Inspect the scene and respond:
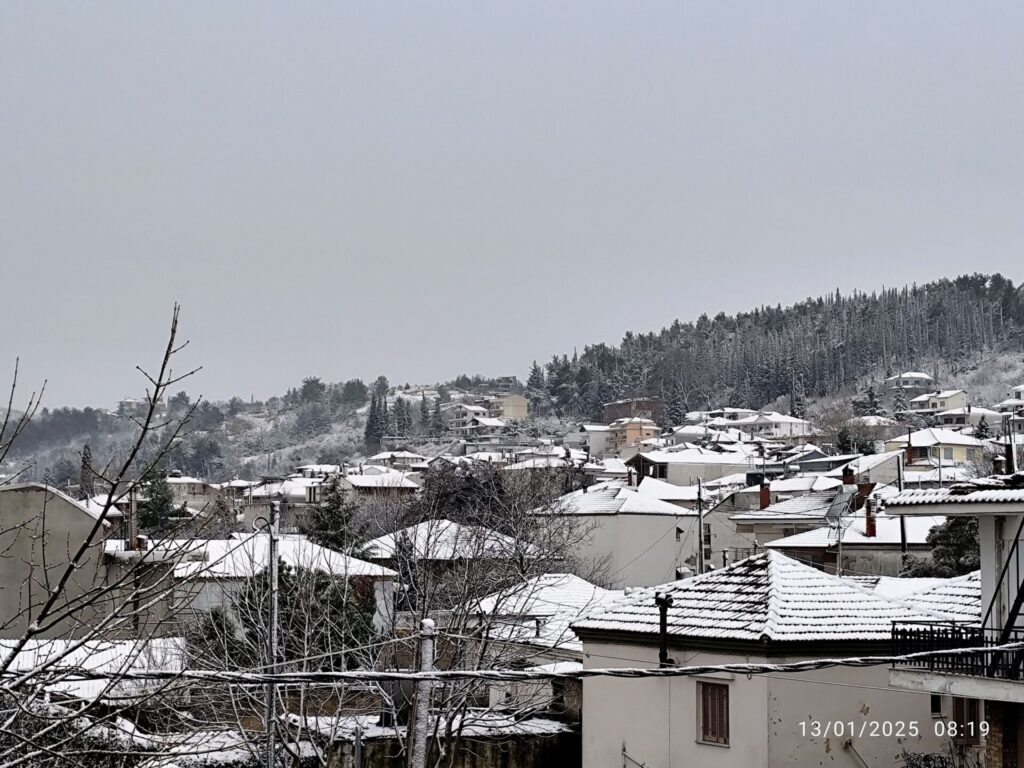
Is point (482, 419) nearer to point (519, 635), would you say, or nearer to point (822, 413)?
point (822, 413)

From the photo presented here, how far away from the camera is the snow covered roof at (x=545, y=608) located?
872 inches

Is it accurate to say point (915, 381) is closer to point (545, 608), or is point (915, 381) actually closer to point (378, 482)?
point (378, 482)

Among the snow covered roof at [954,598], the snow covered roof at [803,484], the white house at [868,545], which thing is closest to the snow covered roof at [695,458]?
the snow covered roof at [803,484]

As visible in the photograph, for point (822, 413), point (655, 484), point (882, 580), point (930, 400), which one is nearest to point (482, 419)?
point (822, 413)

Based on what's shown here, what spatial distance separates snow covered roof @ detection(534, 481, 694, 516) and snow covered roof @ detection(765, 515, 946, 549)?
36.0 feet

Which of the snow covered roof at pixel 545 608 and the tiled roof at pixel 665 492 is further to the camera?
the tiled roof at pixel 665 492

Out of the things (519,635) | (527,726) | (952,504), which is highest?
(952,504)

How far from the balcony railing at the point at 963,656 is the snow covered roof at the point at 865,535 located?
1150 inches

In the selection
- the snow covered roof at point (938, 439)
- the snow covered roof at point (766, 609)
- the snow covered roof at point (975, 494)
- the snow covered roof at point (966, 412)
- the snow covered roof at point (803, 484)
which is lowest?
the snow covered roof at point (803, 484)

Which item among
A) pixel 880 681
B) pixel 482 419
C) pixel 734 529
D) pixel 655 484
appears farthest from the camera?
pixel 482 419

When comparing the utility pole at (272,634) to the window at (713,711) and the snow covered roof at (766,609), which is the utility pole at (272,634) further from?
the snow covered roof at (766,609)

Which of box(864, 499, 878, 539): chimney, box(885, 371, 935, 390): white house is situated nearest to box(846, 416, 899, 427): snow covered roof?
box(885, 371, 935, 390): white house

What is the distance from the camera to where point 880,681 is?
→ 54.6ft

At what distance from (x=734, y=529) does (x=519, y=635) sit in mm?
39645
